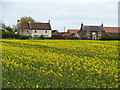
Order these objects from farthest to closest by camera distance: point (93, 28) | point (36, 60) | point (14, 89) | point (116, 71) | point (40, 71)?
point (93, 28) < point (36, 60) < point (116, 71) < point (40, 71) < point (14, 89)

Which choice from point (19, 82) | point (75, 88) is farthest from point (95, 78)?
point (19, 82)

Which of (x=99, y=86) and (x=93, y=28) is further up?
(x=93, y=28)

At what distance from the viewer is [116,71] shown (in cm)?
666

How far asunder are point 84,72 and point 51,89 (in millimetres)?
1462

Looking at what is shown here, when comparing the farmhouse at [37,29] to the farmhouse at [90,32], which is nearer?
the farmhouse at [37,29]

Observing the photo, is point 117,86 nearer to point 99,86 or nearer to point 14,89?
point 99,86

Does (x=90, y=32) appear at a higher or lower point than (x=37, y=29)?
lower

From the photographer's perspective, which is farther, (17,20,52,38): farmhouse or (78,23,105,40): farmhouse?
(78,23,105,40): farmhouse

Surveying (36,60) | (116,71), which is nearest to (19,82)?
(36,60)

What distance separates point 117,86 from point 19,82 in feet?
8.94

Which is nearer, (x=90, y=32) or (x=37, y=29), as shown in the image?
(x=37, y=29)

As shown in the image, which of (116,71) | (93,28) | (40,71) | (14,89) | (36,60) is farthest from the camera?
(93,28)

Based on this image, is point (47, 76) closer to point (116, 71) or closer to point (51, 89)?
point (51, 89)

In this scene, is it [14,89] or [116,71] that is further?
[116,71]
